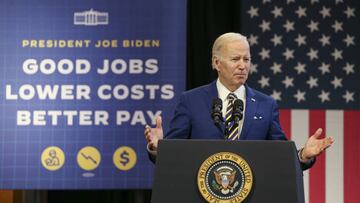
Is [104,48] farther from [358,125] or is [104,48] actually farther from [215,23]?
[358,125]

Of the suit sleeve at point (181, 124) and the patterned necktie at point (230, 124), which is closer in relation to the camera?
the patterned necktie at point (230, 124)

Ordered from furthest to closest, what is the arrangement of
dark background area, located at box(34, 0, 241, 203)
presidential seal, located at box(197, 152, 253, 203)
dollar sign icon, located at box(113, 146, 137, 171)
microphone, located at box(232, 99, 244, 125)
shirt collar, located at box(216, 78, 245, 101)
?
dark background area, located at box(34, 0, 241, 203) → dollar sign icon, located at box(113, 146, 137, 171) → shirt collar, located at box(216, 78, 245, 101) → microphone, located at box(232, 99, 244, 125) → presidential seal, located at box(197, 152, 253, 203)

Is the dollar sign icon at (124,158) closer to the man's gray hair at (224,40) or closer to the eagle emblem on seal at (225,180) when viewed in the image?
the man's gray hair at (224,40)

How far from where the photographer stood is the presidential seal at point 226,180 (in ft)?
8.31

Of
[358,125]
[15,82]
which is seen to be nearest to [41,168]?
[15,82]

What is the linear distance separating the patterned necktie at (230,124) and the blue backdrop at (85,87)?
2.17 meters

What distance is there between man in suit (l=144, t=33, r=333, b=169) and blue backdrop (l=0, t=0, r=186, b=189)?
202 cm

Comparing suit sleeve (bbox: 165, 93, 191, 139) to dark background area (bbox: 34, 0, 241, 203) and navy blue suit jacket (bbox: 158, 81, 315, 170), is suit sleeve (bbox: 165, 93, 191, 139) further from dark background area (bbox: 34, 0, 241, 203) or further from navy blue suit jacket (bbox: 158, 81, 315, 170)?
dark background area (bbox: 34, 0, 241, 203)

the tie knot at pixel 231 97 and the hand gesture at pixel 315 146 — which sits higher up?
the tie knot at pixel 231 97

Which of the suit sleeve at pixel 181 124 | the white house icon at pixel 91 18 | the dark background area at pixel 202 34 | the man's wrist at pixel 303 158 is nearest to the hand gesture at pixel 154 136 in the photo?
the suit sleeve at pixel 181 124

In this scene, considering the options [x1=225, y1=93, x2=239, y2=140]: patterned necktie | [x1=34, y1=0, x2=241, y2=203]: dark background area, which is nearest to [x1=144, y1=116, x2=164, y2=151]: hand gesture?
[x1=225, y1=93, x2=239, y2=140]: patterned necktie

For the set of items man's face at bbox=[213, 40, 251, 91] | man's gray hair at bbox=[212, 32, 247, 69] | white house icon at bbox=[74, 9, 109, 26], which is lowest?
man's face at bbox=[213, 40, 251, 91]

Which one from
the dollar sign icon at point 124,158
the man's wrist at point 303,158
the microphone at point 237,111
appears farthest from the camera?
the dollar sign icon at point 124,158

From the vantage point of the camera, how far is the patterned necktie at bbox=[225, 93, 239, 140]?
285 cm
